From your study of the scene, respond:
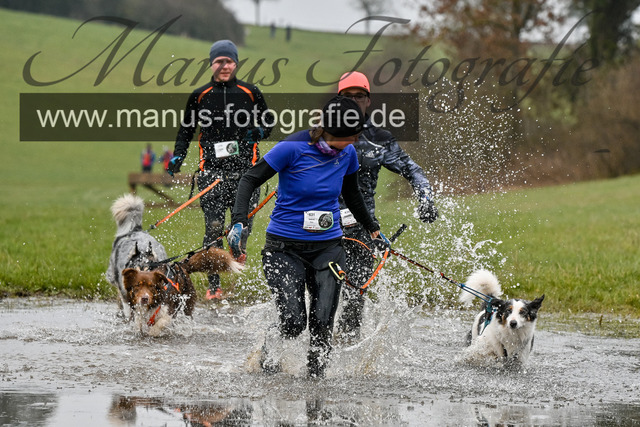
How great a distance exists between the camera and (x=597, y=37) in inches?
1921

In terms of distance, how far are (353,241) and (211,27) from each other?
77870 millimetres

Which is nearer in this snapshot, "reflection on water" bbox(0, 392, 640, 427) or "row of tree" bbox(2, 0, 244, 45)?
"reflection on water" bbox(0, 392, 640, 427)

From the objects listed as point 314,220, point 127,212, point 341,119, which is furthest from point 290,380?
point 127,212

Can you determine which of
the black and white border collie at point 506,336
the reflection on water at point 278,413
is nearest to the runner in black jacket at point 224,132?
the black and white border collie at point 506,336

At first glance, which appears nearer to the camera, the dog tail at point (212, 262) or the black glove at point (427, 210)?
the black glove at point (427, 210)

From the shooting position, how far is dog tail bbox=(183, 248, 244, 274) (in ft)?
26.6

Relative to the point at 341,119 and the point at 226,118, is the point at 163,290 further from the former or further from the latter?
the point at 341,119

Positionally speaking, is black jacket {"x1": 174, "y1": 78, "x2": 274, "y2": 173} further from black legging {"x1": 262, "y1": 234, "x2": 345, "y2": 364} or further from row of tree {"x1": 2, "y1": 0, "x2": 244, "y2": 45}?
row of tree {"x1": 2, "y1": 0, "x2": 244, "y2": 45}

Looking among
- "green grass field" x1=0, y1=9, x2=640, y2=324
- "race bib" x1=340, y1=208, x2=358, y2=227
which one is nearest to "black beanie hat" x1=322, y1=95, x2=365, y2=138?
"race bib" x1=340, y1=208, x2=358, y2=227

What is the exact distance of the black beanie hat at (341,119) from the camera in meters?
5.70

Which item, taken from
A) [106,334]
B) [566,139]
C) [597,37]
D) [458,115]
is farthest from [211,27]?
[106,334]

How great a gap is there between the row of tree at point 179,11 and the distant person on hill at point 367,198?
248 feet

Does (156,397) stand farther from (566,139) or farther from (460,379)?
(566,139)

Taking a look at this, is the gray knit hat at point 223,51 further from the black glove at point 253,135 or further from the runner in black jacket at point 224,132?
the black glove at point 253,135
